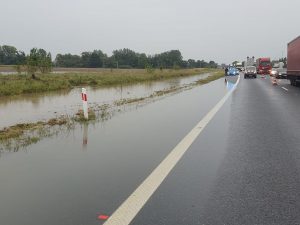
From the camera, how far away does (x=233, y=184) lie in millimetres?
5699

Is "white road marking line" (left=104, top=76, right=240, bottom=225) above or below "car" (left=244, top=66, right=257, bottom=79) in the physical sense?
below

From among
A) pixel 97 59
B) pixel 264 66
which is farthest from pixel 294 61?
pixel 97 59

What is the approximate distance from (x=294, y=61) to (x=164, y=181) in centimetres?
2956

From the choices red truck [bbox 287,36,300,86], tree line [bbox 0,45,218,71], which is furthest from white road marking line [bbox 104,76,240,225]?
tree line [bbox 0,45,218,71]

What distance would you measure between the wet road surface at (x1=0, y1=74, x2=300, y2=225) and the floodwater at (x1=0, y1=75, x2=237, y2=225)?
1cm

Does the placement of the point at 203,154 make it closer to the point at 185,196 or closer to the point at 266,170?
the point at 266,170

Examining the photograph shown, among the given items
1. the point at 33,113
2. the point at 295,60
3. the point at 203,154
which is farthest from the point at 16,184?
the point at 295,60

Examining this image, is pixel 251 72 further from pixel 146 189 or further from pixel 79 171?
pixel 146 189

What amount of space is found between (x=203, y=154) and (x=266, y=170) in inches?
56.4

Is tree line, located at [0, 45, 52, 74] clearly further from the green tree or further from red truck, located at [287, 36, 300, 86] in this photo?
red truck, located at [287, 36, 300, 86]

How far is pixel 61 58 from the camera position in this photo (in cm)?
17025

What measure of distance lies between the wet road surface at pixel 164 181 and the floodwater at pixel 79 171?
0.01m

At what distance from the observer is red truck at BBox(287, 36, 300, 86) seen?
103ft

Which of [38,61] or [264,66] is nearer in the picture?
[38,61]
